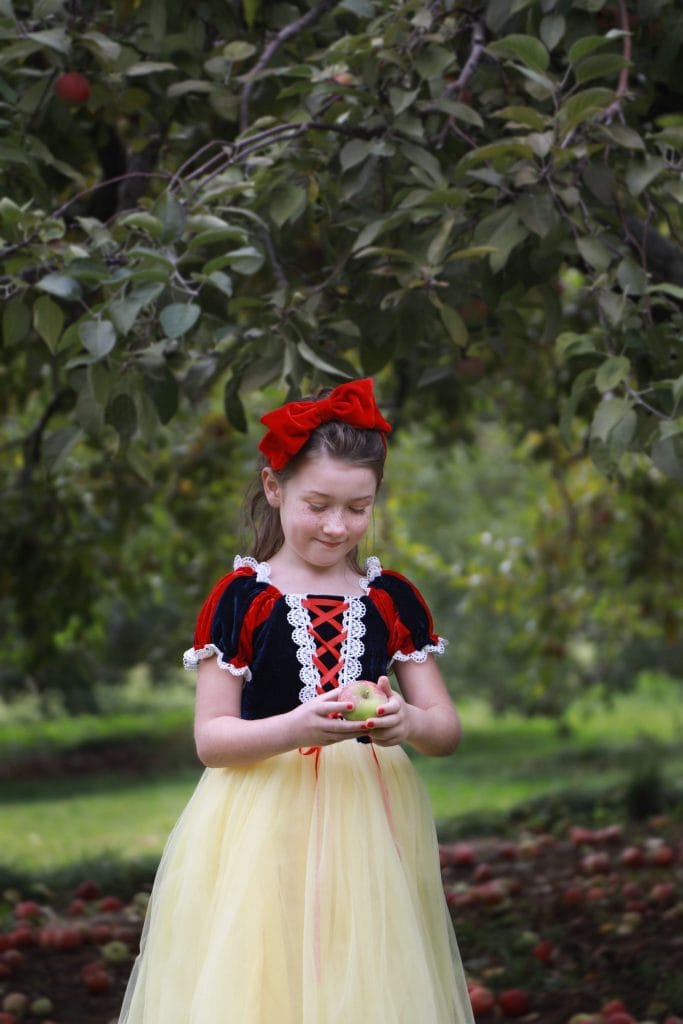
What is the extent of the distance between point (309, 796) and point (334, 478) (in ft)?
1.57

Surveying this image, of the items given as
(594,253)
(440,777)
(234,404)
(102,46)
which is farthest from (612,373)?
(440,777)

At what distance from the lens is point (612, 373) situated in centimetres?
251

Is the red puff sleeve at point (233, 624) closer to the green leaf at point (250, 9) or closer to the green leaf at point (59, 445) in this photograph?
the green leaf at point (59, 445)

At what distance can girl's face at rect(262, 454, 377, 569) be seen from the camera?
203cm

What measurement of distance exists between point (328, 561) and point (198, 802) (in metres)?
0.42

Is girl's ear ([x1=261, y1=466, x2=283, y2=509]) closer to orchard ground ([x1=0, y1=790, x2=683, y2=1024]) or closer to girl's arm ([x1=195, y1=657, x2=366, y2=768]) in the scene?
girl's arm ([x1=195, y1=657, x2=366, y2=768])

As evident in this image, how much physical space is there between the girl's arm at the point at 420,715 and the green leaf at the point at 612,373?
2.13ft

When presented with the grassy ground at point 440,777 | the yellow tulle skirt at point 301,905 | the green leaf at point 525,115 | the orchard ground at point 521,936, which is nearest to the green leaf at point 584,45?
the green leaf at point 525,115

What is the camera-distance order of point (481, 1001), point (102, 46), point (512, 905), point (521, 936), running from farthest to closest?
point (512, 905) → point (521, 936) → point (481, 1001) → point (102, 46)

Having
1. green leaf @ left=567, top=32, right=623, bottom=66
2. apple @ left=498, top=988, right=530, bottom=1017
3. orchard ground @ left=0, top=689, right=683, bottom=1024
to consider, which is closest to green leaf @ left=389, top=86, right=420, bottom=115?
green leaf @ left=567, top=32, right=623, bottom=66

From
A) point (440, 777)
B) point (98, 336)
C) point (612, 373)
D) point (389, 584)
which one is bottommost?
point (440, 777)

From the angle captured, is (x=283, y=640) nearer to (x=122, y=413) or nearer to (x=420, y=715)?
(x=420, y=715)

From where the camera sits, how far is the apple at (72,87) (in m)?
2.99

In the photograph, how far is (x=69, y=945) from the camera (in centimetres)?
407
